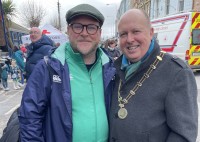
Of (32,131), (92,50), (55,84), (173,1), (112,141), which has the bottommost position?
(112,141)

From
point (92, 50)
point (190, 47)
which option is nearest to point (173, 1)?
point (190, 47)

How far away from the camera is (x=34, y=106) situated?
1578 mm

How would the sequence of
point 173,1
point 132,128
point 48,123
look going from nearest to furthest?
point 132,128 → point 48,123 → point 173,1

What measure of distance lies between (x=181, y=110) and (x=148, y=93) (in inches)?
9.3

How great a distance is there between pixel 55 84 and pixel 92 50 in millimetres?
446

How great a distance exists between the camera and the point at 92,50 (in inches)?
73.0

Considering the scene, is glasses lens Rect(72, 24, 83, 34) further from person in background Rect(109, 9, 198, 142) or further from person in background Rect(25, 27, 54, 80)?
person in background Rect(25, 27, 54, 80)

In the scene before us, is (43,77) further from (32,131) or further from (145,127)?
(145,127)

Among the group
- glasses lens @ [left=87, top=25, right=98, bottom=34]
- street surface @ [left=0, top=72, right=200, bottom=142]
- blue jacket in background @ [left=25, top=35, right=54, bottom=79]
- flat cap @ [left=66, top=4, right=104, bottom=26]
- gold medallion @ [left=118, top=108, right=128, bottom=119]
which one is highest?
flat cap @ [left=66, top=4, right=104, bottom=26]

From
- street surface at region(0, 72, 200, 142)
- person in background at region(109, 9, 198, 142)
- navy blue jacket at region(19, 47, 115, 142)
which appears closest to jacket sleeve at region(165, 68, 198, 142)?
person in background at region(109, 9, 198, 142)

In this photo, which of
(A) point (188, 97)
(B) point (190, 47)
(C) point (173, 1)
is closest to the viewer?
(A) point (188, 97)

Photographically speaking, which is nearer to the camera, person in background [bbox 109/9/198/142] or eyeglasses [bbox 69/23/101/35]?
person in background [bbox 109/9/198/142]

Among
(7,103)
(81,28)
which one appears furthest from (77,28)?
(7,103)

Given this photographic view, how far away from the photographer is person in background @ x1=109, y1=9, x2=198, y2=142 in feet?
4.55
